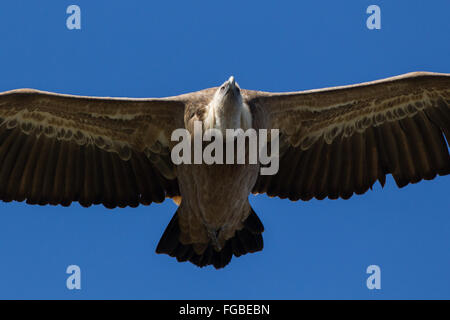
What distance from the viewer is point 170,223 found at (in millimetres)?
10953

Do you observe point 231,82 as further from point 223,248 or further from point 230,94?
point 223,248

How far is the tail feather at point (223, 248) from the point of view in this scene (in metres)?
10.9

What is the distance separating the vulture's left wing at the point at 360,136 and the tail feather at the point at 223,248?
62 cm

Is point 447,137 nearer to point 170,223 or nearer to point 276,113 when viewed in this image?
point 276,113

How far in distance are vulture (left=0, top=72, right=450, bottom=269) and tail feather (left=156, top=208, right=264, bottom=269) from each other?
0.04 feet

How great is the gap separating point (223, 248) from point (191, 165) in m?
1.30

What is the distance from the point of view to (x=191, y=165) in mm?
10133

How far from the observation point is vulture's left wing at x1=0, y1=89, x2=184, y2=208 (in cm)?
1061

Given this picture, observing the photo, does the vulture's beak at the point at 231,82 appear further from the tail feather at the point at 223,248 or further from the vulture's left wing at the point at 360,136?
the tail feather at the point at 223,248
